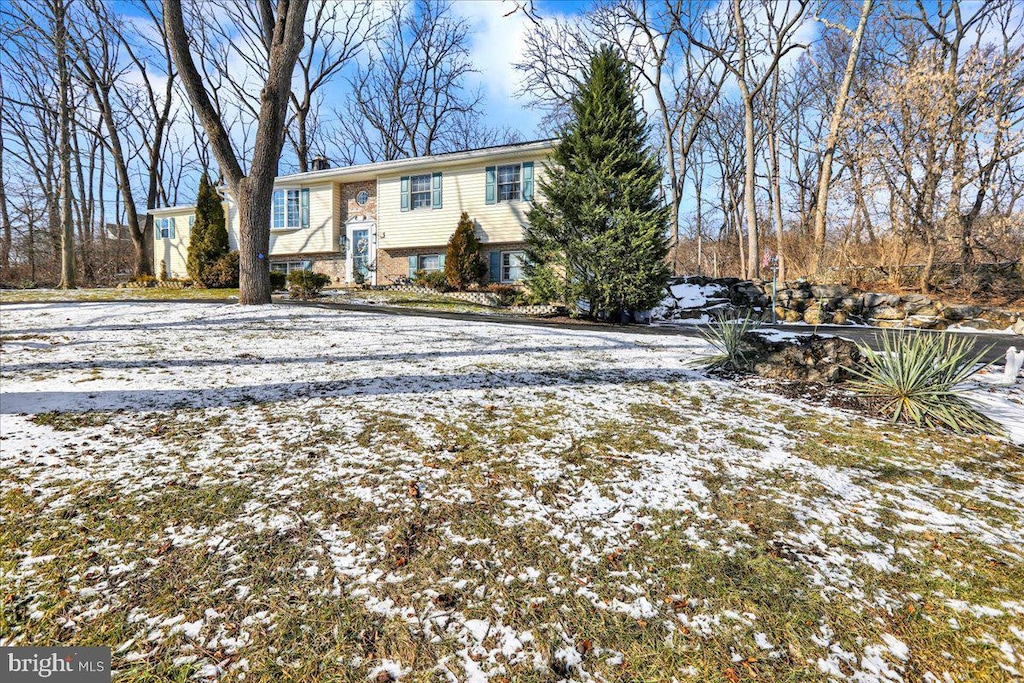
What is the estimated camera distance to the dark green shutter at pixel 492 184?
53.5 ft

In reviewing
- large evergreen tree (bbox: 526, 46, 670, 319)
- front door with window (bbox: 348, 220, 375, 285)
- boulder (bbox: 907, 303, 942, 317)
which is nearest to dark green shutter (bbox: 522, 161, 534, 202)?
large evergreen tree (bbox: 526, 46, 670, 319)

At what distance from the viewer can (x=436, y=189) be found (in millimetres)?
17281

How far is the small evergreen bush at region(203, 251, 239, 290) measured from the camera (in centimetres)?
1673

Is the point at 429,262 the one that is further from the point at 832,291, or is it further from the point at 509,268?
the point at 832,291

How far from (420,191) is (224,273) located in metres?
8.37

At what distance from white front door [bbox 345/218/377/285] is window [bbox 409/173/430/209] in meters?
2.18

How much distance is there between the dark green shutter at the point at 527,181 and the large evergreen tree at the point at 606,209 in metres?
4.43

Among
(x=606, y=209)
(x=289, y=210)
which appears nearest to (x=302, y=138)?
(x=289, y=210)

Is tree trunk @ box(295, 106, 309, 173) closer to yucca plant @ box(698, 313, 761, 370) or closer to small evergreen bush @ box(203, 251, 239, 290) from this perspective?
small evergreen bush @ box(203, 251, 239, 290)

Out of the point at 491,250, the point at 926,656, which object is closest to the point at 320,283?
the point at 491,250

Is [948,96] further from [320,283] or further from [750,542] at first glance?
[320,283]

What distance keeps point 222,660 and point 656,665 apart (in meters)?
1.50

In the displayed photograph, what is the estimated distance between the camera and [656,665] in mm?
1515

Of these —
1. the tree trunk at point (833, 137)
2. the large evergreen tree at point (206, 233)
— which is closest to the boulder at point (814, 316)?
the tree trunk at point (833, 137)
